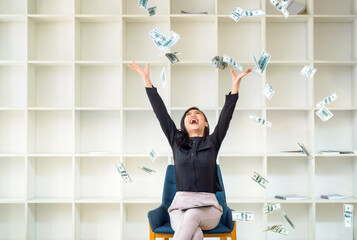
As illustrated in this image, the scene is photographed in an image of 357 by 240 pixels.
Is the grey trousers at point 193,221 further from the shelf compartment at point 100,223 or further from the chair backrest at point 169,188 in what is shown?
the shelf compartment at point 100,223

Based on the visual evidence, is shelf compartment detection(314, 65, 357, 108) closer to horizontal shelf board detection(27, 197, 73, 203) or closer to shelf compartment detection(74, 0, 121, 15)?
shelf compartment detection(74, 0, 121, 15)

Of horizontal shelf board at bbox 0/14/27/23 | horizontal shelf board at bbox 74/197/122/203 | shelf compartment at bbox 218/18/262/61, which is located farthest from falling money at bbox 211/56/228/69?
horizontal shelf board at bbox 0/14/27/23

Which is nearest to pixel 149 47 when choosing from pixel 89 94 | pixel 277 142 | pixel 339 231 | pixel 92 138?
pixel 89 94

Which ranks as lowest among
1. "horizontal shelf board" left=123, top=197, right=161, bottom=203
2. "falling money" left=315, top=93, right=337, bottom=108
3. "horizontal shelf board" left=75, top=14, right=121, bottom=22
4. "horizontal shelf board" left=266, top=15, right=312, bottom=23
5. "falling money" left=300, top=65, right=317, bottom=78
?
"horizontal shelf board" left=123, top=197, right=161, bottom=203

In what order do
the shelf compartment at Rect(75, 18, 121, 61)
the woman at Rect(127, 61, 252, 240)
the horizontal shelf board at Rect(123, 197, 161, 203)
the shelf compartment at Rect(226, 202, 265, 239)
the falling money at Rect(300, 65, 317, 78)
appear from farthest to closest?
→ the shelf compartment at Rect(75, 18, 121, 61) < the shelf compartment at Rect(226, 202, 265, 239) < the horizontal shelf board at Rect(123, 197, 161, 203) < the falling money at Rect(300, 65, 317, 78) < the woman at Rect(127, 61, 252, 240)

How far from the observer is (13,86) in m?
4.66

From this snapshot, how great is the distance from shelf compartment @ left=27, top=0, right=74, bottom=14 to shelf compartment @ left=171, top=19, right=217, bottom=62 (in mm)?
1049

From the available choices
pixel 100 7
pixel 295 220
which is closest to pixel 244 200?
pixel 295 220

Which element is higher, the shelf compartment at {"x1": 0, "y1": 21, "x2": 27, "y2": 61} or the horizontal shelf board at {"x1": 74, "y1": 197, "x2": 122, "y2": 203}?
the shelf compartment at {"x1": 0, "y1": 21, "x2": 27, "y2": 61}

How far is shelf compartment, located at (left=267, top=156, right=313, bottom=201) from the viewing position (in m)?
4.59

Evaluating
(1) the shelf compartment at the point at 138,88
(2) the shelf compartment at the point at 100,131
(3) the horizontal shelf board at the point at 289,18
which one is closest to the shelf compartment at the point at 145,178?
(2) the shelf compartment at the point at 100,131

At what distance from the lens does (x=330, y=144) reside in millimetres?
4613

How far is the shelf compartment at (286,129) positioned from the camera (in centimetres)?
461

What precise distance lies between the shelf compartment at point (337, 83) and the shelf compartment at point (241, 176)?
3.02 feet
